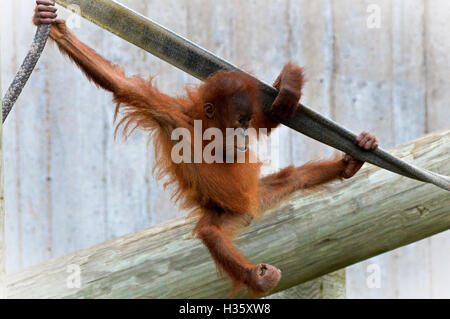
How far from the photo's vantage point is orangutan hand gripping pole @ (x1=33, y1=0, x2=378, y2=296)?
2.50 meters

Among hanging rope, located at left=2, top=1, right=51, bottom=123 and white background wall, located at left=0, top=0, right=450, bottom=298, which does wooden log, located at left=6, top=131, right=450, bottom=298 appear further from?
white background wall, located at left=0, top=0, right=450, bottom=298

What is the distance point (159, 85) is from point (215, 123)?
4.63 ft

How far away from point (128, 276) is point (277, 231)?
26.7 inches

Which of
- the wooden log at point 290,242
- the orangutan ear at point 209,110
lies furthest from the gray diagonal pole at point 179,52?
Result: the wooden log at point 290,242

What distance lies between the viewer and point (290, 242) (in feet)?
9.50

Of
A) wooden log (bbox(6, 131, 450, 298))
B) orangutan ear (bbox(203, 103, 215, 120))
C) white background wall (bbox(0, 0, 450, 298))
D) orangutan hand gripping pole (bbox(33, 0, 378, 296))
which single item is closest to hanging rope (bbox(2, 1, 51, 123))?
orangutan hand gripping pole (bbox(33, 0, 378, 296))

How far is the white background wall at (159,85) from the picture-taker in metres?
4.04

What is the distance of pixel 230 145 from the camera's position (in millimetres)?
2785

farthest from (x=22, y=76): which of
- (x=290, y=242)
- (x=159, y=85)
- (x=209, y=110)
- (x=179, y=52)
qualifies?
(x=159, y=85)

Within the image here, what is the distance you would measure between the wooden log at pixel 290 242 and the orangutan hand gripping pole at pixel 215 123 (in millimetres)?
120

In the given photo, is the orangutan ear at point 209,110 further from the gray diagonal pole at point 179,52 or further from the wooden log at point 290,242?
the wooden log at point 290,242

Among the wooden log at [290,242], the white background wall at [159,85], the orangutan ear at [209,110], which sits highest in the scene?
the white background wall at [159,85]

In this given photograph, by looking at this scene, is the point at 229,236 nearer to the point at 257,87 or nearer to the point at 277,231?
the point at 277,231
